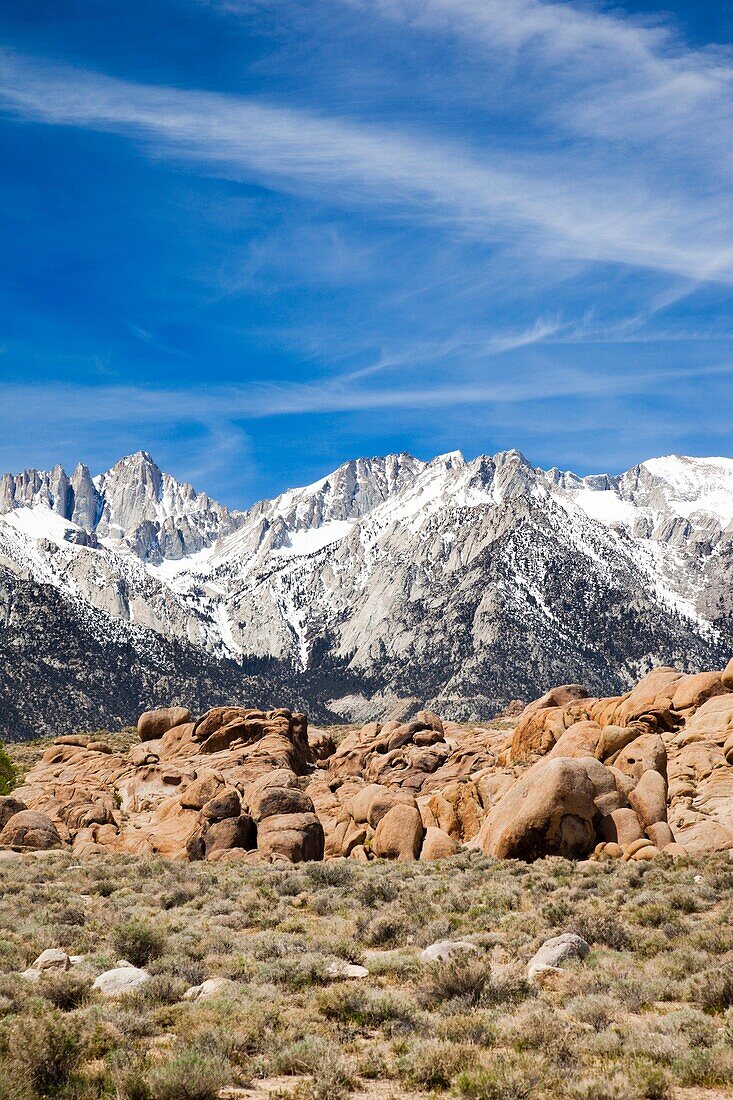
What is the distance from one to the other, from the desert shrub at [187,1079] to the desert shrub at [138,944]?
21.7 ft

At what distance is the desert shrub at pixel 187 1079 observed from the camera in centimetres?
973

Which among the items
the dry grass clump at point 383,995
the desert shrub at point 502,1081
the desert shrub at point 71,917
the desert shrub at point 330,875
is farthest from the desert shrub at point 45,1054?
the desert shrub at point 330,875

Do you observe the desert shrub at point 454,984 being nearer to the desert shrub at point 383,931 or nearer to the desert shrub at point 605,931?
the desert shrub at point 605,931

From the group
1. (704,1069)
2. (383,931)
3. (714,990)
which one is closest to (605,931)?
(714,990)

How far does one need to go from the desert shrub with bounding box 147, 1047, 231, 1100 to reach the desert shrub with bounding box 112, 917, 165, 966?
6625mm

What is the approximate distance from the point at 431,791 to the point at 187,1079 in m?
38.3

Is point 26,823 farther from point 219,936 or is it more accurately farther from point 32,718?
point 32,718

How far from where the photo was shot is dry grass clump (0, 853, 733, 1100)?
10.3 metres

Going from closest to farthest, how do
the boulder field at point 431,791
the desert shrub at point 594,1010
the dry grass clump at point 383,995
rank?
the dry grass clump at point 383,995 < the desert shrub at point 594,1010 < the boulder field at point 431,791

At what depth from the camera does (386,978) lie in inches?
612

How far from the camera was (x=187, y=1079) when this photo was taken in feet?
32.3

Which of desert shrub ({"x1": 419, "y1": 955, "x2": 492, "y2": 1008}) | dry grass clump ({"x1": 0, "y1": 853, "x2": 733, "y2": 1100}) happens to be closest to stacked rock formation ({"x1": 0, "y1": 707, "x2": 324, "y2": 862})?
dry grass clump ({"x1": 0, "y1": 853, "x2": 733, "y2": 1100})

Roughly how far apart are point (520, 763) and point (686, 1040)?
32.7 metres

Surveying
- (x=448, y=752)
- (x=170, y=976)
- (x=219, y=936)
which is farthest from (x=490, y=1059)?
(x=448, y=752)
